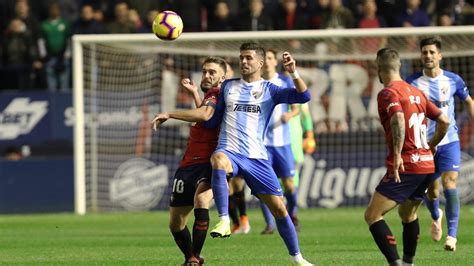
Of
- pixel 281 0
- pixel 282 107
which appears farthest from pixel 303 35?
pixel 282 107

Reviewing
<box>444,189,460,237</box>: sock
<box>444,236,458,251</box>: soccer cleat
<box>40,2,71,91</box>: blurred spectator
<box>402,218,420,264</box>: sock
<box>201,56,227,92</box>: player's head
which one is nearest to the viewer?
<box>402,218,420,264</box>: sock

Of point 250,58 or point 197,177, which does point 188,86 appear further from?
point 197,177

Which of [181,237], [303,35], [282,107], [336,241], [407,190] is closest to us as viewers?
[407,190]

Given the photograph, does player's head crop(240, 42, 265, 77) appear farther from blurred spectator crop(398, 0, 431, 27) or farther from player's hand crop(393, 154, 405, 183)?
blurred spectator crop(398, 0, 431, 27)

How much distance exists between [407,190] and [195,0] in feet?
48.0

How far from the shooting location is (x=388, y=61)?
971 centimetres

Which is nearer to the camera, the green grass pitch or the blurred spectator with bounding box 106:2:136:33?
the green grass pitch

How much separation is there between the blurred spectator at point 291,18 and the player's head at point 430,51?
9897 millimetres

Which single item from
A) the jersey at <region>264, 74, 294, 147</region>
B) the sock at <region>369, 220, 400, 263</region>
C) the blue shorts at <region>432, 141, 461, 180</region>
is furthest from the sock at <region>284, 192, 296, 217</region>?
the sock at <region>369, 220, 400, 263</region>

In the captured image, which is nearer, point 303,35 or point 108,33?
point 303,35

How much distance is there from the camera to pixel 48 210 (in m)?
22.9

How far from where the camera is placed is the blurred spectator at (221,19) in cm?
2347

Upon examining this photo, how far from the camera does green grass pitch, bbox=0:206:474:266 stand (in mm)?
12195

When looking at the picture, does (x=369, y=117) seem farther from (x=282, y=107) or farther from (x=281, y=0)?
(x=282, y=107)
